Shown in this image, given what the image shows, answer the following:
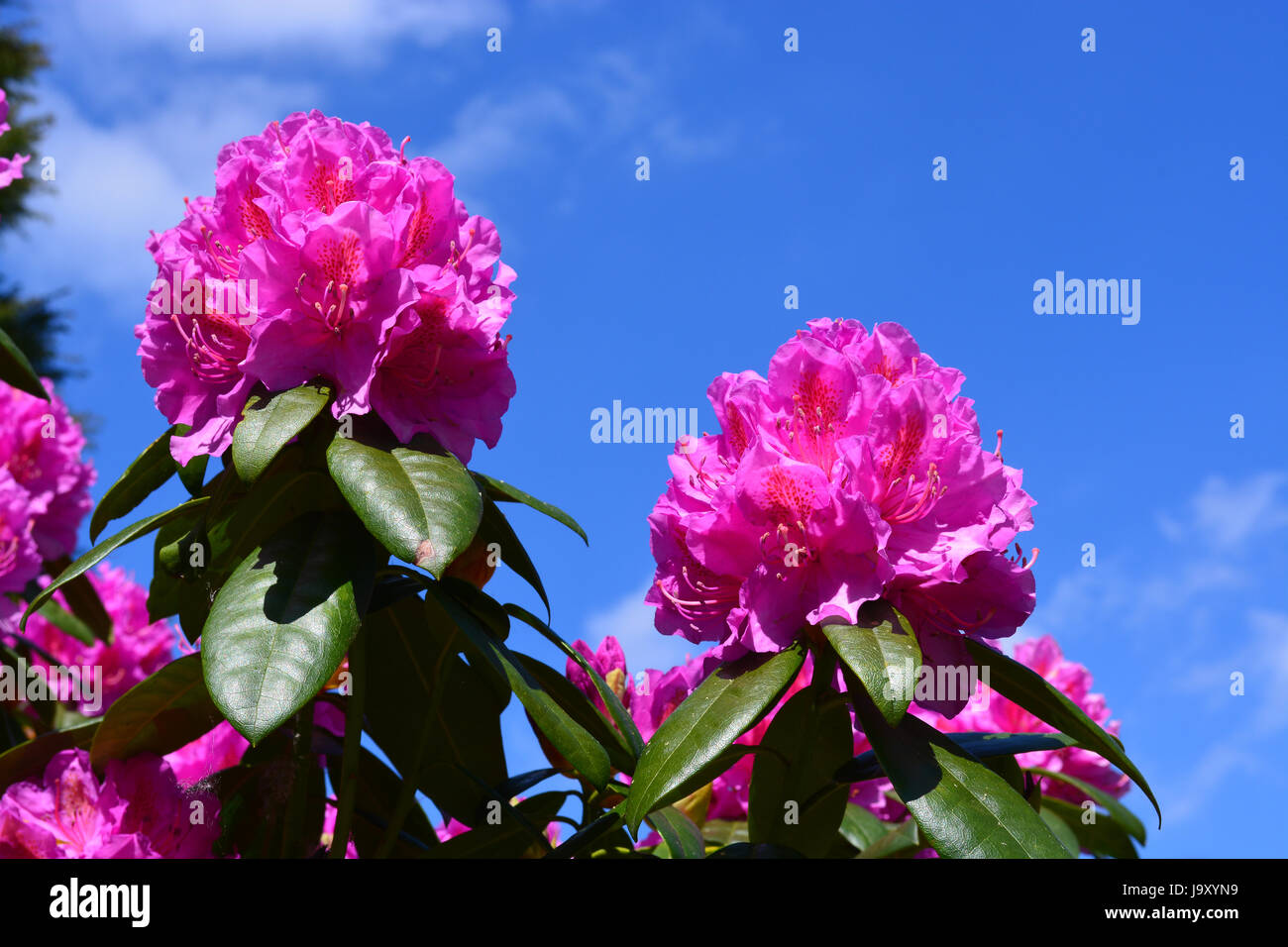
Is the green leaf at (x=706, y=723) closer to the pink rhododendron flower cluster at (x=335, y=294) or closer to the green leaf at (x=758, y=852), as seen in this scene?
the green leaf at (x=758, y=852)

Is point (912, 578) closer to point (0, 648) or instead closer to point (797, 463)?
point (797, 463)

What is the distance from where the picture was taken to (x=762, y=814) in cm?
125

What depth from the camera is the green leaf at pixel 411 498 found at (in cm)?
106

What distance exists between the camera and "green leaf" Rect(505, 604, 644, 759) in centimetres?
132

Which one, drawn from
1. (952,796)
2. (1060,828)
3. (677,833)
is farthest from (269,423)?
(1060,828)

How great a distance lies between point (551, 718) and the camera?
1.17 m

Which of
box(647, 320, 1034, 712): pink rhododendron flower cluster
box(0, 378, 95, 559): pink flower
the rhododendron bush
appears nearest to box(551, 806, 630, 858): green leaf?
the rhododendron bush

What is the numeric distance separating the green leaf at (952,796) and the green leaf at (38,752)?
100 cm

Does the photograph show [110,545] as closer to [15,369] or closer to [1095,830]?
[15,369]

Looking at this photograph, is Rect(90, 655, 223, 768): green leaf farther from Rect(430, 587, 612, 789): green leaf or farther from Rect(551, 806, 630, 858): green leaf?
Rect(551, 806, 630, 858): green leaf

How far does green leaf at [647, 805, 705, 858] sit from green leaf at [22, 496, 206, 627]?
68 cm

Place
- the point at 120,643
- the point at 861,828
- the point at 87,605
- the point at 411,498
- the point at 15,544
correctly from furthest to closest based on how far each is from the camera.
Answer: the point at 120,643 < the point at 87,605 < the point at 15,544 < the point at 861,828 < the point at 411,498

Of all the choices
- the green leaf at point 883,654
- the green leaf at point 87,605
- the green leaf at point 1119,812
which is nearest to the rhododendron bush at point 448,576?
the green leaf at point 883,654

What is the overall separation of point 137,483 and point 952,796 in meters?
1.06
